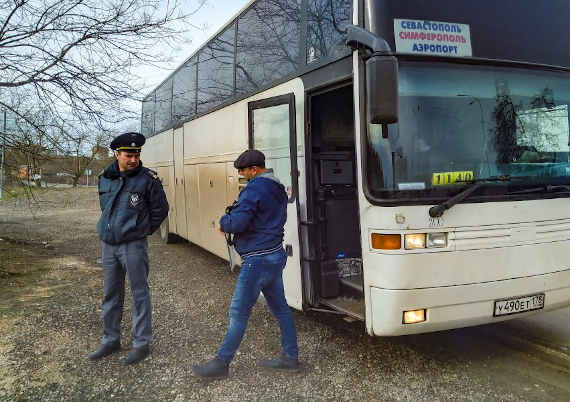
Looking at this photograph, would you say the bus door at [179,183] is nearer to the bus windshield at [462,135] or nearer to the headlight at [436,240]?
the bus windshield at [462,135]

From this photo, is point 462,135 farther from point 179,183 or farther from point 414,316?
point 179,183

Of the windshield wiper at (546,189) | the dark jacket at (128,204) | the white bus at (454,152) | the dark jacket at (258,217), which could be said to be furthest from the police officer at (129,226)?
the windshield wiper at (546,189)

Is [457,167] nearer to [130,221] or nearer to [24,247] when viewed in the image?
[130,221]

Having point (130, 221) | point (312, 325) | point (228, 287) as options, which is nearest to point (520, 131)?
point (312, 325)

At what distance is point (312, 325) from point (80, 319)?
2.77 m

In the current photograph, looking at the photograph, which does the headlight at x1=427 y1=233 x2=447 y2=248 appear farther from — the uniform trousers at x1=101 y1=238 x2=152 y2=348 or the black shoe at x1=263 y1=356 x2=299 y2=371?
the uniform trousers at x1=101 y1=238 x2=152 y2=348

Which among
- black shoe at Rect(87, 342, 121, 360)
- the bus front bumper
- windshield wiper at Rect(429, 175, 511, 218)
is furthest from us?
black shoe at Rect(87, 342, 121, 360)

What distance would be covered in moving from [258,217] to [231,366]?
1475 millimetres

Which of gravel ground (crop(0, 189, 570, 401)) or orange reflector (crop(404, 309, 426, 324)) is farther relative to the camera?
gravel ground (crop(0, 189, 570, 401))

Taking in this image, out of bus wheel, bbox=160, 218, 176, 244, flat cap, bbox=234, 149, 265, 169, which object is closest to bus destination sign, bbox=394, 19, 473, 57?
flat cap, bbox=234, 149, 265, 169

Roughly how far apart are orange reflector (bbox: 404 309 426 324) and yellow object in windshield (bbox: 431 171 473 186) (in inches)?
39.4

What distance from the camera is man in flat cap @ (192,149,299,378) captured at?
11.9ft

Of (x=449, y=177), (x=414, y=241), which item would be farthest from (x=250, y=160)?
(x=449, y=177)

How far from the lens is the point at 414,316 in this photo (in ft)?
11.8
